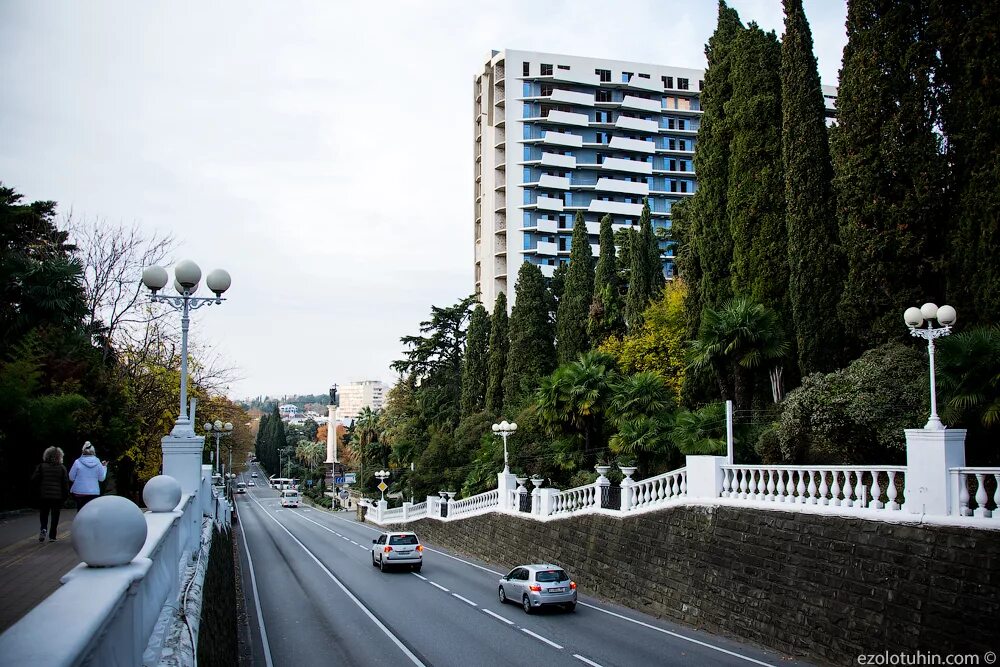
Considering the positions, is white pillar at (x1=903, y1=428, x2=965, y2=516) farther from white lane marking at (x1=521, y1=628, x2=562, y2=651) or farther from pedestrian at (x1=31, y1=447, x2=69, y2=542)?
pedestrian at (x1=31, y1=447, x2=69, y2=542)

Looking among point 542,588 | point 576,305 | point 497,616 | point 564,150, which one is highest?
point 564,150

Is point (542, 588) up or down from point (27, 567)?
down

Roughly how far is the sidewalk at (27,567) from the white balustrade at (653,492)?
1337cm

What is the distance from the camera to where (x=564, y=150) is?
75875mm

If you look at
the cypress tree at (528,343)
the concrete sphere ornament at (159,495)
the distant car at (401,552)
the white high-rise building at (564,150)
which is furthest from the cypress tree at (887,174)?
the white high-rise building at (564,150)

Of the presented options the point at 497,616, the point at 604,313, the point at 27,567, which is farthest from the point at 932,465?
the point at 604,313

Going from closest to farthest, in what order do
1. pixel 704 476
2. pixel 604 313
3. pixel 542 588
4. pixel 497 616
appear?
pixel 704 476 → pixel 542 588 → pixel 497 616 → pixel 604 313

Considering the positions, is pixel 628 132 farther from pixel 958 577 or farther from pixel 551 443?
pixel 958 577

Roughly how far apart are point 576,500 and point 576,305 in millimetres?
22579

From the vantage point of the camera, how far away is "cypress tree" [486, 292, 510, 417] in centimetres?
4894

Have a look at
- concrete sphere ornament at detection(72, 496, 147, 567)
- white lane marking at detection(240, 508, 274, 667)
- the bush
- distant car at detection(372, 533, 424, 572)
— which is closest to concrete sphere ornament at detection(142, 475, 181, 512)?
concrete sphere ornament at detection(72, 496, 147, 567)

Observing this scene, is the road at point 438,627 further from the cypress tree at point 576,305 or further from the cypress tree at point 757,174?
the cypress tree at point 576,305

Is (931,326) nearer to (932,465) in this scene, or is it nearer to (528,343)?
(932,465)

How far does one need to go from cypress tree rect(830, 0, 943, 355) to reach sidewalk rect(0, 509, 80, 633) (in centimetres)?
1816
